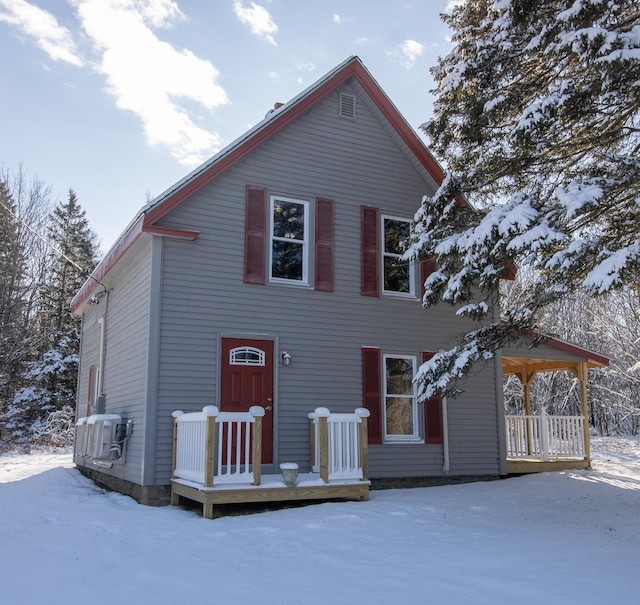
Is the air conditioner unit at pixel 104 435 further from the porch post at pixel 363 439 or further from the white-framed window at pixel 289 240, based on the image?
the porch post at pixel 363 439

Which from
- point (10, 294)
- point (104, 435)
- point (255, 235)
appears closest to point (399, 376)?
point (255, 235)

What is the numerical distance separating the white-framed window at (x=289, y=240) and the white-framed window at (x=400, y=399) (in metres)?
2.16

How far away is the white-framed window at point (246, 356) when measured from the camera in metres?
9.55

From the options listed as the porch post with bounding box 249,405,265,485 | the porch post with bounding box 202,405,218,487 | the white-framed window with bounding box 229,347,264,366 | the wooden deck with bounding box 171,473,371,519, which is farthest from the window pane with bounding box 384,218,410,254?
the porch post with bounding box 202,405,218,487

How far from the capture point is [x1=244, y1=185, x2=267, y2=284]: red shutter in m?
9.86

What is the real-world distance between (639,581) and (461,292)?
4.11m

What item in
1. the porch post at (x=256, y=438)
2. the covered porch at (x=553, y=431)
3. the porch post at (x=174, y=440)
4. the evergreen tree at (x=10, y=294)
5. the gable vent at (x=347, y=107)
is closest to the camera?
the porch post at (x=256, y=438)

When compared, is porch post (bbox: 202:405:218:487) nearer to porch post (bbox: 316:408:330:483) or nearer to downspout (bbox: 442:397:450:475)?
porch post (bbox: 316:408:330:483)

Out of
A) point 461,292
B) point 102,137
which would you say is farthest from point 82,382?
point 461,292

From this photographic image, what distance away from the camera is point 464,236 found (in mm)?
8102

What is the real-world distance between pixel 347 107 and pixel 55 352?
1800 centimetres

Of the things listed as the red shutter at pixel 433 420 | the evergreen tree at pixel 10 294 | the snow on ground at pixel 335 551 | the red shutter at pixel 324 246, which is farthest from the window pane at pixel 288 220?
the evergreen tree at pixel 10 294

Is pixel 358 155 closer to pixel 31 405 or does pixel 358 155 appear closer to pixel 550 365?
pixel 550 365

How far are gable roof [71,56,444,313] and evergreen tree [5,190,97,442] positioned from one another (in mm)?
A: 13217
